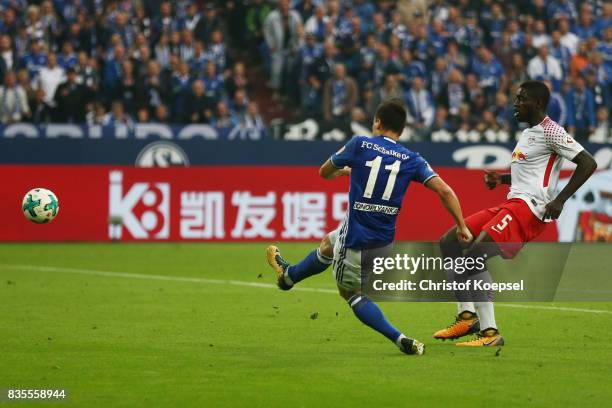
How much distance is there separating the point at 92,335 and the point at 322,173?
2.77 meters

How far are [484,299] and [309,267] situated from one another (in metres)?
1.46

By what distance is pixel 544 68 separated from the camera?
24.9 m

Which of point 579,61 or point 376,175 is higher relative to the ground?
point 579,61

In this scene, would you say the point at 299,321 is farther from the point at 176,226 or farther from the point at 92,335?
the point at 176,226

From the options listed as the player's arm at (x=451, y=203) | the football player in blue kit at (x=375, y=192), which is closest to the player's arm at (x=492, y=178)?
the football player in blue kit at (x=375, y=192)

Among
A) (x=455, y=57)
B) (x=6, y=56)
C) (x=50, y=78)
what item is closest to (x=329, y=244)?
(x=50, y=78)

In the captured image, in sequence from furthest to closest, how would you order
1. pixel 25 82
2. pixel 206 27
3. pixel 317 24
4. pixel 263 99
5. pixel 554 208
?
pixel 263 99 → pixel 317 24 → pixel 206 27 → pixel 25 82 → pixel 554 208

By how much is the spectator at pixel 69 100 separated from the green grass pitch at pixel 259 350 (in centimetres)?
673

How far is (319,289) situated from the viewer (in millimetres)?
15016

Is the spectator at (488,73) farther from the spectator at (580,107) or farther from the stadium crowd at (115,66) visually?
the stadium crowd at (115,66)

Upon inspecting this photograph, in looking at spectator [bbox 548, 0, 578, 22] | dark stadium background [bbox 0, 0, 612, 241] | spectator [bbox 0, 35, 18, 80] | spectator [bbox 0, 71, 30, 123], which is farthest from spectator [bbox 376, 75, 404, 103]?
spectator [bbox 0, 35, 18, 80]

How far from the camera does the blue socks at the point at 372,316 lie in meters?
8.97

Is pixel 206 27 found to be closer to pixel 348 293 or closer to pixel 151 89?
pixel 151 89

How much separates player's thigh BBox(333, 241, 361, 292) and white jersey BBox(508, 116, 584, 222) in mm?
1663
